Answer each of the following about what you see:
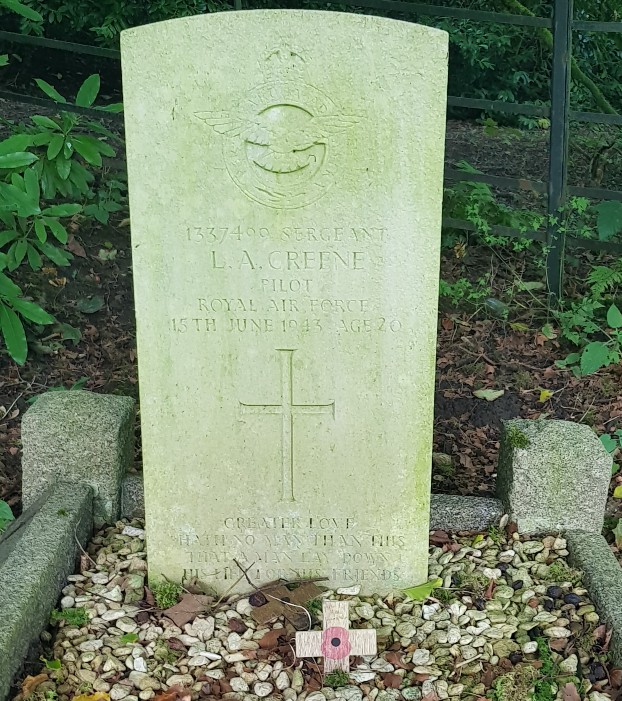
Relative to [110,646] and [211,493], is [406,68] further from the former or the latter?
[110,646]

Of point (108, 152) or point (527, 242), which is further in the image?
point (527, 242)

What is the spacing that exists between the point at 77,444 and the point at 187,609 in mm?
777

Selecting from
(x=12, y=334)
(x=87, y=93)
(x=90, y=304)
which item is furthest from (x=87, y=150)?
(x=90, y=304)

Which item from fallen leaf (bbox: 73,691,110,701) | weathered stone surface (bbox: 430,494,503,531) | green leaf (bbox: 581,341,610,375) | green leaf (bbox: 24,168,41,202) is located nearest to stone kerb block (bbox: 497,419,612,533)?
weathered stone surface (bbox: 430,494,503,531)

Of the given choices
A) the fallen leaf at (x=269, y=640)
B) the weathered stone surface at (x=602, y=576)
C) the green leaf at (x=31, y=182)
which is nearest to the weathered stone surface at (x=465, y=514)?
the weathered stone surface at (x=602, y=576)

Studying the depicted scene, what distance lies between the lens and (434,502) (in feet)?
10.7

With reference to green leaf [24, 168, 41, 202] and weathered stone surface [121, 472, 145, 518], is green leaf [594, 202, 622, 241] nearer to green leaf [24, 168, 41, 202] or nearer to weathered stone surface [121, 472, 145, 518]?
weathered stone surface [121, 472, 145, 518]

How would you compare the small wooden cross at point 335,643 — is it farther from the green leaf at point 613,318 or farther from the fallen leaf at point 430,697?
the green leaf at point 613,318

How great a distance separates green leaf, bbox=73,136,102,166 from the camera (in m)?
3.51

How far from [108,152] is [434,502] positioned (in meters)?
2.05

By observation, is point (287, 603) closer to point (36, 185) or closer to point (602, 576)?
point (602, 576)

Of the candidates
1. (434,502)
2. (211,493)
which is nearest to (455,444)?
(434,502)

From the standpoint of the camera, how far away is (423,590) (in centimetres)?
292

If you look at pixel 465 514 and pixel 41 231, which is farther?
pixel 41 231
